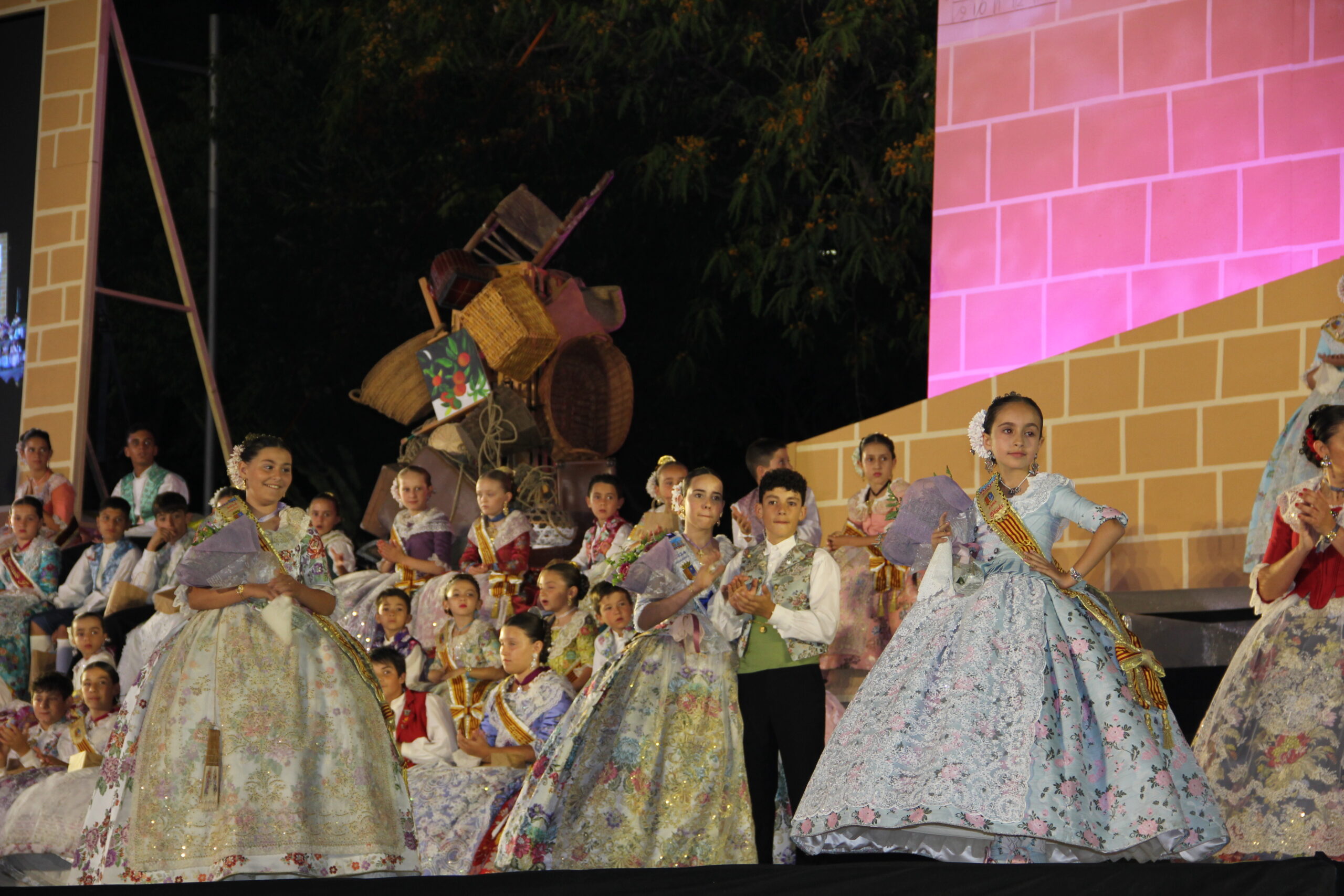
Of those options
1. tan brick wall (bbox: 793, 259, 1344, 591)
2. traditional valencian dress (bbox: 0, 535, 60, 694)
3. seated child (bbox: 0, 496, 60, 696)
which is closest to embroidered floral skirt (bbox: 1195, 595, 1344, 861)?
tan brick wall (bbox: 793, 259, 1344, 591)

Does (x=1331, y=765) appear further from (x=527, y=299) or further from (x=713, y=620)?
(x=527, y=299)

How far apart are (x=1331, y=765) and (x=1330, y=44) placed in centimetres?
333

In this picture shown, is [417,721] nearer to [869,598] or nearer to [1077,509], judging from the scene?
[869,598]

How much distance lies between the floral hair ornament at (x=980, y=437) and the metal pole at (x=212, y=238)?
7.16 meters

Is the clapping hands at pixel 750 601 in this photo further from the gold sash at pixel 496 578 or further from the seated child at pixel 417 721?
the gold sash at pixel 496 578

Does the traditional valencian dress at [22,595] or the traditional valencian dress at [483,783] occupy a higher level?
the traditional valencian dress at [22,595]

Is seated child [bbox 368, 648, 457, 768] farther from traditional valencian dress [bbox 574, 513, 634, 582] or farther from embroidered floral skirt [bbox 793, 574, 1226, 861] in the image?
embroidered floral skirt [bbox 793, 574, 1226, 861]

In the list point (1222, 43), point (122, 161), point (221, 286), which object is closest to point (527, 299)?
point (122, 161)

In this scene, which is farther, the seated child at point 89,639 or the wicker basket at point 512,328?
the wicker basket at point 512,328

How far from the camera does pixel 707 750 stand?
15.6 ft

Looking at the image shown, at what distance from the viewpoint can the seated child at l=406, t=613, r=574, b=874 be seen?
17.9ft

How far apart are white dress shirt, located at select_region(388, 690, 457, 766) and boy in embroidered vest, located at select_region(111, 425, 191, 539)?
10.8 feet

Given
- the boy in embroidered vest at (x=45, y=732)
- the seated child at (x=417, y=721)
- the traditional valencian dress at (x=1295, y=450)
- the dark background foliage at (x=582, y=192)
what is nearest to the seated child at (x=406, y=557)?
the boy in embroidered vest at (x=45, y=732)

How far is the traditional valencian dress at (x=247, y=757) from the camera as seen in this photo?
13.5 ft
